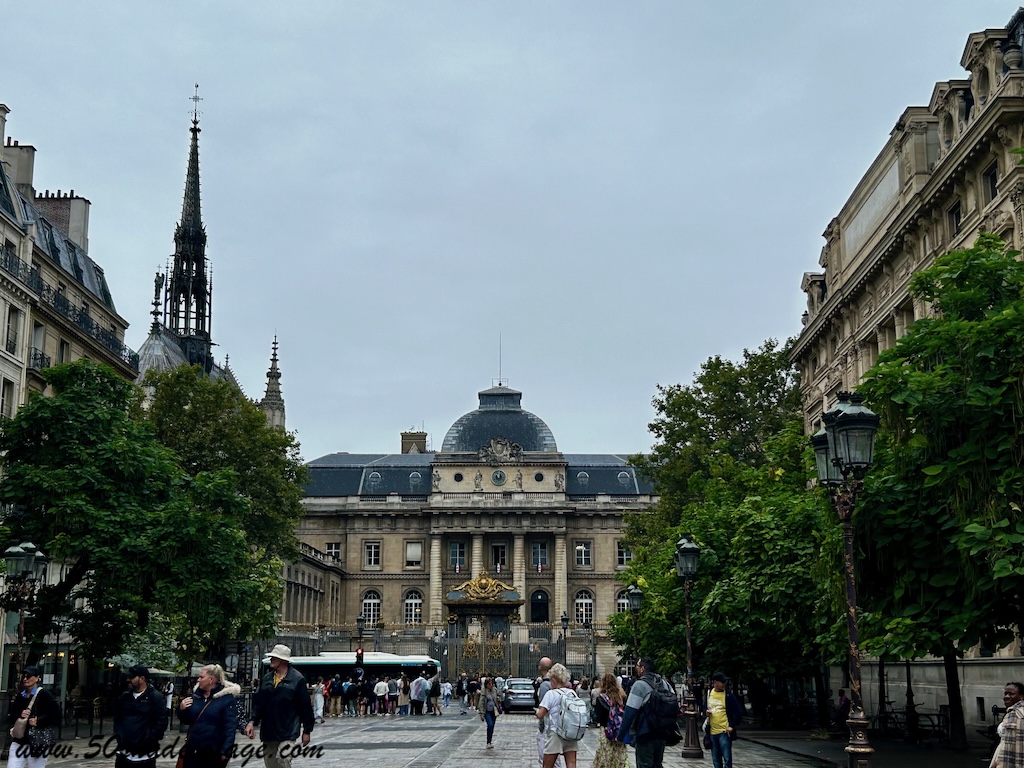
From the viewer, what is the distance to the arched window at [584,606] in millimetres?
101562

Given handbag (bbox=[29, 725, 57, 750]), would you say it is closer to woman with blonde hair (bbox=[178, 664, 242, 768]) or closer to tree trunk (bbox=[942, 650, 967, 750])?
woman with blonde hair (bbox=[178, 664, 242, 768])

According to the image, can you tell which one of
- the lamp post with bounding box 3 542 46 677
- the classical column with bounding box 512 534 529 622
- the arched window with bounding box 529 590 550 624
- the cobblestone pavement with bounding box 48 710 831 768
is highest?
the classical column with bounding box 512 534 529 622

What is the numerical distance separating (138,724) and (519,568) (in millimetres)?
89309

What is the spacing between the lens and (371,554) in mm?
104438

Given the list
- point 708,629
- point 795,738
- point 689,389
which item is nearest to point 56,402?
point 708,629

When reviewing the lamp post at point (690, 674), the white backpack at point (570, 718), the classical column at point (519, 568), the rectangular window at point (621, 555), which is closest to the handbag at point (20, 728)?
the white backpack at point (570, 718)

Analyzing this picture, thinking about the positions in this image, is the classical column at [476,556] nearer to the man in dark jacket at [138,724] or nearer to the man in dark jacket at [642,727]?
the man in dark jacket at [642,727]

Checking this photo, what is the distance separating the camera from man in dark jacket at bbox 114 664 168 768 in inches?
499

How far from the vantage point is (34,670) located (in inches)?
593

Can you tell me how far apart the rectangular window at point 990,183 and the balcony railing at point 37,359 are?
30665 millimetres

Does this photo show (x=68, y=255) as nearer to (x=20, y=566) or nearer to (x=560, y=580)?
(x=20, y=566)

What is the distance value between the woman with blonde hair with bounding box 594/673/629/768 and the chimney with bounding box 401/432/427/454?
10372 cm

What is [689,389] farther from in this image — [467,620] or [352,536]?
[352,536]

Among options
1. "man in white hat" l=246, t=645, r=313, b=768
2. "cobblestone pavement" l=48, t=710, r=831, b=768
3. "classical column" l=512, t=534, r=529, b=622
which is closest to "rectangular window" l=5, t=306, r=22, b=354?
"cobblestone pavement" l=48, t=710, r=831, b=768
